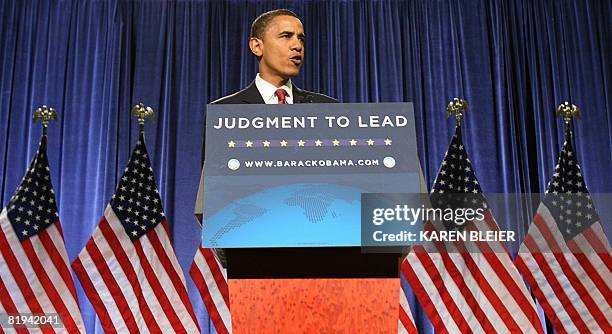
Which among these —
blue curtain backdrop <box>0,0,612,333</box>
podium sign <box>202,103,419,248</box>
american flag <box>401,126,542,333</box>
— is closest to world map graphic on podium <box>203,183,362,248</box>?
podium sign <box>202,103,419,248</box>

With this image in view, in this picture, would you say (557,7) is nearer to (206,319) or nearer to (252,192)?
(206,319)

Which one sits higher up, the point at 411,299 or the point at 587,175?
the point at 587,175

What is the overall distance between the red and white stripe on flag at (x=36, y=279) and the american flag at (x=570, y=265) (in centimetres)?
292

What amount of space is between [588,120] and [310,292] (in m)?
5.14

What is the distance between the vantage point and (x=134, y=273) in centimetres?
514

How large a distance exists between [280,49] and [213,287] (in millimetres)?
2474

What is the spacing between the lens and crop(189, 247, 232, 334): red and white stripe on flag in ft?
17.2

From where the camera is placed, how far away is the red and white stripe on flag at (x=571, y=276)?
5.07m

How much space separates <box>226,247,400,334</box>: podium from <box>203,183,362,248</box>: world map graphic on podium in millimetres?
139

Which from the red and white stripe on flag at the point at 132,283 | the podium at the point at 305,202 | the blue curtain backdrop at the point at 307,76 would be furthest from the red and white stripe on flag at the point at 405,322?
the podium at the point at 305,202

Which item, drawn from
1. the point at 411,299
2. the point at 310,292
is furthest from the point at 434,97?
the point at 310,292

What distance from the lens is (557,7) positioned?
698 cm

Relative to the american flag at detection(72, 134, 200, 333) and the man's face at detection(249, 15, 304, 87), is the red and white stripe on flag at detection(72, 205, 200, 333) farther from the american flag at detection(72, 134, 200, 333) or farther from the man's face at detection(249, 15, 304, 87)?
the man's face at detection(249, 15, 304, 87)

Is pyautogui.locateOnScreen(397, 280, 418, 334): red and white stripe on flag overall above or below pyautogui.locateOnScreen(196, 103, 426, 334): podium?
below
